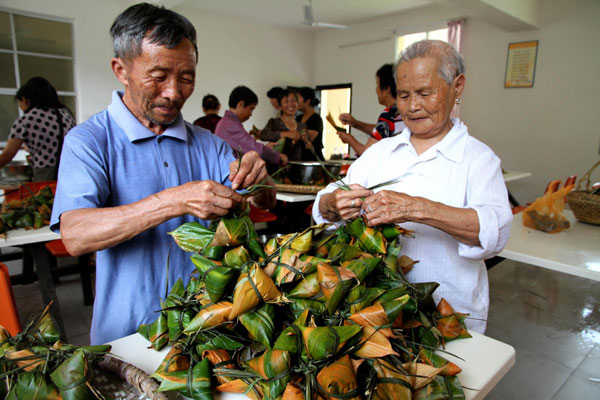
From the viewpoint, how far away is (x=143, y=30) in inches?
45.4

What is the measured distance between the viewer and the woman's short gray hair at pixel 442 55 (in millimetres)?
1347

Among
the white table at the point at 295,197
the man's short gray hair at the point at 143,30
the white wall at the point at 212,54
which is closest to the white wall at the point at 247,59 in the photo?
the white wall at the point at 212,54

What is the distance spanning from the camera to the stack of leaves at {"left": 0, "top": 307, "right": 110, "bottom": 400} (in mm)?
748

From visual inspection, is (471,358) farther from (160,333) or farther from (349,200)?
(160,333)

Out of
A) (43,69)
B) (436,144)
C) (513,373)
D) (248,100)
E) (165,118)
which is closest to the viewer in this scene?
(165,118)

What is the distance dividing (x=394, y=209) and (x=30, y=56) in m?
7.44

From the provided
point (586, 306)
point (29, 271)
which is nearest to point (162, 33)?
point (29, 271)

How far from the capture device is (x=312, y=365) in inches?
31.2

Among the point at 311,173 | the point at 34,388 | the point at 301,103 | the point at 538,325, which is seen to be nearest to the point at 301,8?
the point at 301,103

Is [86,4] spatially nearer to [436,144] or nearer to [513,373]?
[436,144]

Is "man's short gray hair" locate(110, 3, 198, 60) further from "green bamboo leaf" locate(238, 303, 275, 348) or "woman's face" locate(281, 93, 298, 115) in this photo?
"woman's face" locate(281, 93, 298, 115)

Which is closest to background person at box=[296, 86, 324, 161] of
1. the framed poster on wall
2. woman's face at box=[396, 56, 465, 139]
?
woman's face at box=[396, 56, 465, 139]

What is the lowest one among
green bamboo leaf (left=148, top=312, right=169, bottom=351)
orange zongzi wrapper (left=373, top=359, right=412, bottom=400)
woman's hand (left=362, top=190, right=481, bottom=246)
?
green bamboo leaf (left=148, top=312, right=169, bottom=351)

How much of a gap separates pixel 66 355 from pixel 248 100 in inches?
136
